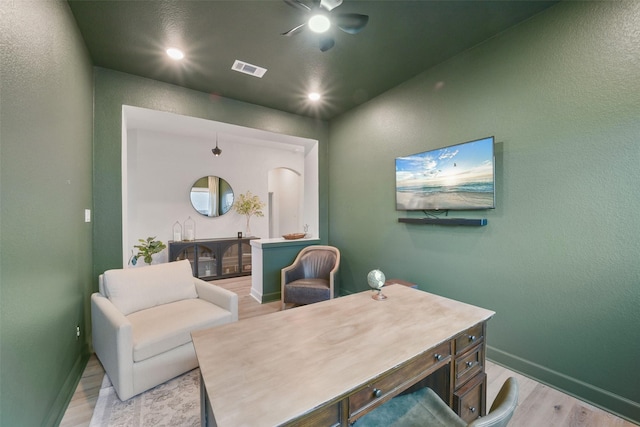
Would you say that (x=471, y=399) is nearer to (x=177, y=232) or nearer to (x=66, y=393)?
(x=66, y=393)

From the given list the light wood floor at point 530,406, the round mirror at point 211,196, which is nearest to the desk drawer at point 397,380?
the light wood floor at point 530,406

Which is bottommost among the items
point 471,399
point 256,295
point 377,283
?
point 256,295

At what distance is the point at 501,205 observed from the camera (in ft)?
7.64

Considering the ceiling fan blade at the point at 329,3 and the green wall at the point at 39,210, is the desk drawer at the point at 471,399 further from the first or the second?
the ceiling fan blade at the point at 329,3

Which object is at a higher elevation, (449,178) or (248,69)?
(248,69)

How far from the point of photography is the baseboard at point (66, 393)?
1592 mm

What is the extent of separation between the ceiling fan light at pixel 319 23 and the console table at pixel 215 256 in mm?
4200

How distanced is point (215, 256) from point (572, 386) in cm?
513

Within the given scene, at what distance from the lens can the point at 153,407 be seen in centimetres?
180

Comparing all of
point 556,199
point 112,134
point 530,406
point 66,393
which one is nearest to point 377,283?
point 530,406

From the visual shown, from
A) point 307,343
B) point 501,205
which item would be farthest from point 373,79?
point 307,343

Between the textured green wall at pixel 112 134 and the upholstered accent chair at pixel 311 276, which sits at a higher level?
the textured green wall at pixel 112 134

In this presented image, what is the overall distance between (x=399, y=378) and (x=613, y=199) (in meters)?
2.00

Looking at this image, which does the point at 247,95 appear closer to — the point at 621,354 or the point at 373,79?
the point at 373,79
